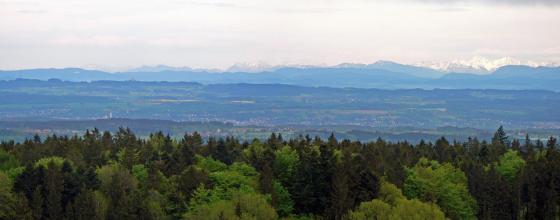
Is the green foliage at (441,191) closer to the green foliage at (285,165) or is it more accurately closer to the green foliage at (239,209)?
the green foliage at (285,165)

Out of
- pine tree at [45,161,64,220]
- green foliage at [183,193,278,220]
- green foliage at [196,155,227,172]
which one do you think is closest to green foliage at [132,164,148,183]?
green foliage at [196,155,227,172]

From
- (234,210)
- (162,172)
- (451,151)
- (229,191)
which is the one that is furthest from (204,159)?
(451,151)

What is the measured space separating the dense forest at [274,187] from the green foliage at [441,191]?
0.11 m

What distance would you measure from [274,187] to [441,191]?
1698 cm

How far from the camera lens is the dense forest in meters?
75.8

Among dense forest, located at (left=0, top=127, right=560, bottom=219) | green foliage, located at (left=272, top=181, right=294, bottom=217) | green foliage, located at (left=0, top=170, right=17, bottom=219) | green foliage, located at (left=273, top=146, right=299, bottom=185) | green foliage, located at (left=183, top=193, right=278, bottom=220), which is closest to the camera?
green foliage, located at (left=183, top=193, right=278, bottom=220)

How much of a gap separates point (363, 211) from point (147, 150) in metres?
38.9

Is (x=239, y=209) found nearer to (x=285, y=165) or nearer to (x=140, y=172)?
(x=285, y=165)

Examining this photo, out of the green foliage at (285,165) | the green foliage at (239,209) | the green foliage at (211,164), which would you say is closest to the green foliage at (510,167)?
the green foliage at (285,165)

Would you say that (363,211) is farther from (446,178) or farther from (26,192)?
(26,192)

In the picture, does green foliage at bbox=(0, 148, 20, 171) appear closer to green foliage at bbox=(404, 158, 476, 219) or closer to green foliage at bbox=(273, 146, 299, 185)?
green foliage at bbox=(273, 146, 299, 185)

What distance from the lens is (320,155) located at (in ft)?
280

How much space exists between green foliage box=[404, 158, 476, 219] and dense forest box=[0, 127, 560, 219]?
4.3 inches

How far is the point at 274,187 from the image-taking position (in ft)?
275
